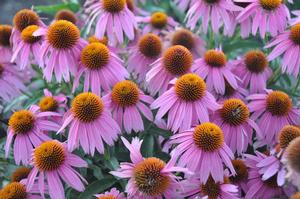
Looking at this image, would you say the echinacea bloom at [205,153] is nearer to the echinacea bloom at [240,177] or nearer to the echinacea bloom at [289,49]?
the echinacea bloom at [240,177]

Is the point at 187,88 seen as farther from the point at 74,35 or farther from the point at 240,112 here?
the point at 74,35

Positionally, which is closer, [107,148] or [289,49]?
[107,148]

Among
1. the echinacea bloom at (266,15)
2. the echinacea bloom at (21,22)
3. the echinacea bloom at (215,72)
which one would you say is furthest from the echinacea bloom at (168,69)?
the echinacea bloom at (21,22)

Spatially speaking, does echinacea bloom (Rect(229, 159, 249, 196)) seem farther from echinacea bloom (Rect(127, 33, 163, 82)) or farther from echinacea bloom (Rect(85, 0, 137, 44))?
echinacea bloom (Rect(85, 0, 137, 44))

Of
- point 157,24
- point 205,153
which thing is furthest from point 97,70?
point 157,24

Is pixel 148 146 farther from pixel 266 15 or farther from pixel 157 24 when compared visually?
pixel 157 24

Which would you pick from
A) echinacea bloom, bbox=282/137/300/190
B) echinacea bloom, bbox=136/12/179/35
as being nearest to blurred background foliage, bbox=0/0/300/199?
echinacea bloom, bbox=136/12/179/35

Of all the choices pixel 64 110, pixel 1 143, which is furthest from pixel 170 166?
pixel 1 143
